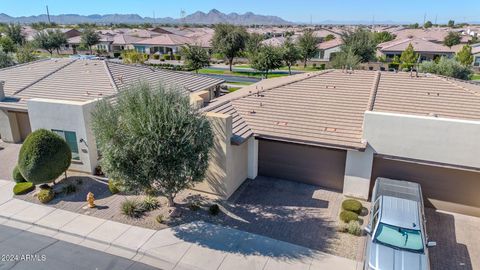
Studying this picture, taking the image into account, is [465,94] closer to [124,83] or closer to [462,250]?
[462,250]

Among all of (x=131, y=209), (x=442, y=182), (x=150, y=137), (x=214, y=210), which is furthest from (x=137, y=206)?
(x=442, y=182)

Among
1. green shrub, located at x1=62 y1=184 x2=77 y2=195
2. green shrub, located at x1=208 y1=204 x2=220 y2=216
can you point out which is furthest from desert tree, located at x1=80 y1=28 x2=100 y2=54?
green shrub, located at x1=208 y1=204 x2=220 y2=216

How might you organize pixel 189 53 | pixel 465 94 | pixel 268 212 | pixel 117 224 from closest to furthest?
pixel 117 224, pixel 268 212, pixel 465 94, pixel 189 53

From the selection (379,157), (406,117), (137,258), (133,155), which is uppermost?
(406,117)

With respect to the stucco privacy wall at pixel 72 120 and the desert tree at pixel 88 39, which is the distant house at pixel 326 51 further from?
the stucco privacy wall at pixel 72 120

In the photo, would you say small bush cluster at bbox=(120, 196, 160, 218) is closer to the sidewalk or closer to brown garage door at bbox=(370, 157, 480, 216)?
the sidewalk

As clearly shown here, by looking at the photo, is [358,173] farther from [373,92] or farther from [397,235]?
[373,92]

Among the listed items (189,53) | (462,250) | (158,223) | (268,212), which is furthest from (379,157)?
(189,53)
